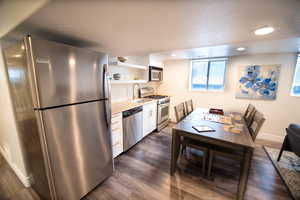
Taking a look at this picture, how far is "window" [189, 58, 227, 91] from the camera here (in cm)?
344

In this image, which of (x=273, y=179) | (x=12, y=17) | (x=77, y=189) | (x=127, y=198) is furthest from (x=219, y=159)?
(x=12, y=17)

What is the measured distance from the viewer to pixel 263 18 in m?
1.02

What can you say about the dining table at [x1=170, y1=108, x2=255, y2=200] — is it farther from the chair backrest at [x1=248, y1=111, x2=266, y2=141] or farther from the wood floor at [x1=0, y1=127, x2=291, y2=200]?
the wood floor at [x1=0, y1=127, x2=291, y2=200]

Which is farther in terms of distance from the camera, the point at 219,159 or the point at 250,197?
the point at 219,159

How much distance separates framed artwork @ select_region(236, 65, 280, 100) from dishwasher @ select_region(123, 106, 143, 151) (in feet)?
9.12

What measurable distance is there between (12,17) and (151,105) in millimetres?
2556

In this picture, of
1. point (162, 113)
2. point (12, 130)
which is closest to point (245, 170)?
point (162, 113)

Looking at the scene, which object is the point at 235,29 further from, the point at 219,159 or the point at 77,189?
the point at 77,189

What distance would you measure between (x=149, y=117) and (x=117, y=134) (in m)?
1.08

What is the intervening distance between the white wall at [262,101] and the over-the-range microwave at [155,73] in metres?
0.47

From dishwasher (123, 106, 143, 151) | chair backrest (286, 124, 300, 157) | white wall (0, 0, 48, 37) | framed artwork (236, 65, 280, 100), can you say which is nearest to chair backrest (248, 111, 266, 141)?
chair backrest (286, 124, 300, 157)

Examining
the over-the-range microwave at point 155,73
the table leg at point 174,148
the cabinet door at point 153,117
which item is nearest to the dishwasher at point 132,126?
the cabinet door at point 153,117

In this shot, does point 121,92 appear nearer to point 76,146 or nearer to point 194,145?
point 76,146

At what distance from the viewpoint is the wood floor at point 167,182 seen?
1.56 m
